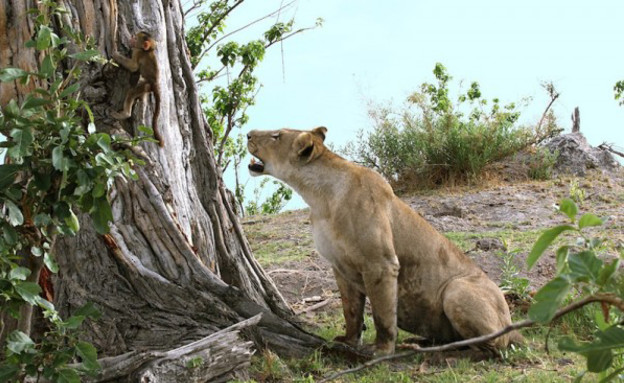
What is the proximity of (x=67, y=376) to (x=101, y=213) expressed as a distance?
83 centimetres

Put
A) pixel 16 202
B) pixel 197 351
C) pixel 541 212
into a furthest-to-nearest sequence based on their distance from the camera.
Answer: pixel 541 212
pixel 197 351
pixel 16 202

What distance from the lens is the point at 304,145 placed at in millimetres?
6176

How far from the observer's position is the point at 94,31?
19.6 feet

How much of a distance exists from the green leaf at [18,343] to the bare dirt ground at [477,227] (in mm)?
3587

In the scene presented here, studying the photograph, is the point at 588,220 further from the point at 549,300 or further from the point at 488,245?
the point at 488,245

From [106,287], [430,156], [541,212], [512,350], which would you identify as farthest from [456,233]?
[106,287]

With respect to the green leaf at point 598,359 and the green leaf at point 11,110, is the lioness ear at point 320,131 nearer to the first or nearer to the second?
the green leaf at point 11,110

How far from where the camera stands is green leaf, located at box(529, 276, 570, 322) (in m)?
1.83

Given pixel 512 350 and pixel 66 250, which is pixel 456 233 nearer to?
pixel 512 350

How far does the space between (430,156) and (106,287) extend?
8498 mm

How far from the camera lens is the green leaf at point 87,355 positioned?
3.99m

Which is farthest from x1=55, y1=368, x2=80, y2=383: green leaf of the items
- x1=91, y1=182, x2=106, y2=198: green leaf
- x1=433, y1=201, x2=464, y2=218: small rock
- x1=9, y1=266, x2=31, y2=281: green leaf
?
x1=433, y1=201, x2=464, y2=218: small rock

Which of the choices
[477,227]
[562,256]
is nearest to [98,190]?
[562,256]

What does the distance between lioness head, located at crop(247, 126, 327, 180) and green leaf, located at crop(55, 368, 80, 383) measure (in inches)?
104
